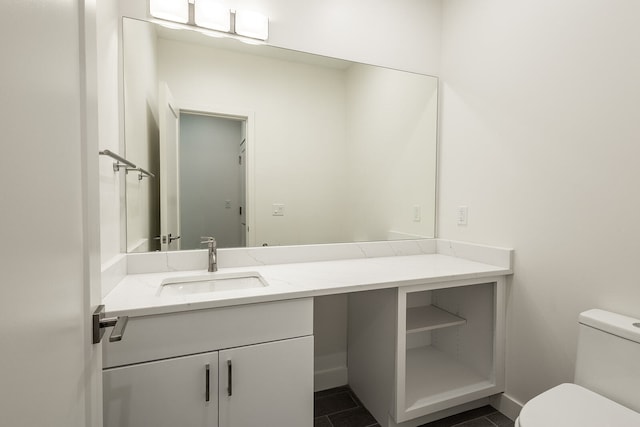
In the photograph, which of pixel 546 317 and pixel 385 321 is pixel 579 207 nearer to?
pixel 546 317

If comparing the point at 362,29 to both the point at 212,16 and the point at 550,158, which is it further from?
the point at 550,158

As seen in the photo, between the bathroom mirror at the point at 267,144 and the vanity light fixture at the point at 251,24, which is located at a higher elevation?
the vanity light fixture at the point at 251,24

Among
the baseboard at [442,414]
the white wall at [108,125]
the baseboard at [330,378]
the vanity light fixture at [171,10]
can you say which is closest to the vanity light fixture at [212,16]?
the vanity light fixture at [171,10]

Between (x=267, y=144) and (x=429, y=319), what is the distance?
1.38 m

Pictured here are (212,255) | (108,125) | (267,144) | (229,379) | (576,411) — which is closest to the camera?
(576,411)

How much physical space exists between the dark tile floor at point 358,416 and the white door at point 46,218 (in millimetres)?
1307

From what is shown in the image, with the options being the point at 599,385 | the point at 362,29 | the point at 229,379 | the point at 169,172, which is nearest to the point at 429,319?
the point at 599,385

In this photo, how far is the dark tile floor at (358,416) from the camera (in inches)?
64.8

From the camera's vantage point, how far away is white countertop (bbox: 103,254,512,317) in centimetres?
110

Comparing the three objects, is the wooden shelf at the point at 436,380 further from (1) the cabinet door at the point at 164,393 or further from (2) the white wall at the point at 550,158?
(1) the cabinet door at the point at 164,393

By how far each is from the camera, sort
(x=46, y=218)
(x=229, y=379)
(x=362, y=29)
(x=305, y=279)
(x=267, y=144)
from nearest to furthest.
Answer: (x=46, y=218) < (x=229, y=379) < (x=305, y=279) < (x=267, y=144) < (x=362, y=29)

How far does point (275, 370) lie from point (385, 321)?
1.95ft

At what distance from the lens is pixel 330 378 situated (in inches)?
77.6

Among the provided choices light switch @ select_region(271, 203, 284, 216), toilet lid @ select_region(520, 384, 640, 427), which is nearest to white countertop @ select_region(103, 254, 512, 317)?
light switch @ select_region(271, 203, 284, 216)
